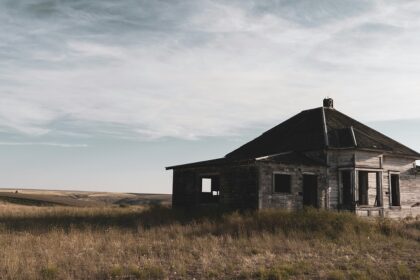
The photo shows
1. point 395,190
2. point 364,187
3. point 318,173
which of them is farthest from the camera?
point 395,190

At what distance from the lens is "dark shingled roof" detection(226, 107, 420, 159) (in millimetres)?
20734

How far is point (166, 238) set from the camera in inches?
547

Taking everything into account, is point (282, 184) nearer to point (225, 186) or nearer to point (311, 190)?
point (311, 190)

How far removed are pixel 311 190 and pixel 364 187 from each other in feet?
8.46

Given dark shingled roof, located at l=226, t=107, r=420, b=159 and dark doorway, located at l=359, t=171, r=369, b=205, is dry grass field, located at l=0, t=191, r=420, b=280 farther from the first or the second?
dark shingled roof, located at l=226, t=107, r=420, b=159

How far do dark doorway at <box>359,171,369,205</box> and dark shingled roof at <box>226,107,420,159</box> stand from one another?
1496 millimetres

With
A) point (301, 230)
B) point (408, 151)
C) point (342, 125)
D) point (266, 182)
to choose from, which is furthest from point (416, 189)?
point (301, 230)

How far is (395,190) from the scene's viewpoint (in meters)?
22.5

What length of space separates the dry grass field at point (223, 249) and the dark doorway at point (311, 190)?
129 inches

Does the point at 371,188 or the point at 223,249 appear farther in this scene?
the point at 371,188

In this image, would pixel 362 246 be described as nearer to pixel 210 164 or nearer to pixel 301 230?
pixel 301 230

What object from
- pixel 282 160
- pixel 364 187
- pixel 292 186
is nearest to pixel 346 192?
pixel 364 187

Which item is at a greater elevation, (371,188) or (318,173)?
(318,173)

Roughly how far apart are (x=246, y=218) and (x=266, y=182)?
2199 millimetres
